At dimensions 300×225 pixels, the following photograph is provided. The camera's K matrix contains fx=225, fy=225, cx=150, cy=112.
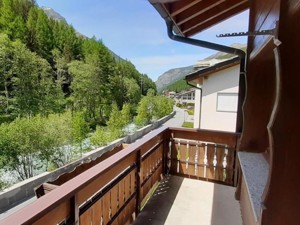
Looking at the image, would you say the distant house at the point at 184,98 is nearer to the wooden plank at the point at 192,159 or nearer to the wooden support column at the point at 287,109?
the wooden plank at the point at 192,159

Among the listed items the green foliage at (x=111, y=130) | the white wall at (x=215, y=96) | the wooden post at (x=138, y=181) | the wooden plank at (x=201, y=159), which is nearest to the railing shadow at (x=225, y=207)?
the wooden plank at (x=201, y=159)

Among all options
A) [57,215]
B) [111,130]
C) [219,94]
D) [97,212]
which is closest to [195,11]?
[97,212]

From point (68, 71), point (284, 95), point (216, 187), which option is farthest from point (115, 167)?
point (68, 71)

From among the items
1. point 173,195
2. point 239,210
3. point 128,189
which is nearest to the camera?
point 128,189

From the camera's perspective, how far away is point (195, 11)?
2.65 metres

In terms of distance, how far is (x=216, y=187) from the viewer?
134 inches

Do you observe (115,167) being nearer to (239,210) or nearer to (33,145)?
(239,210)

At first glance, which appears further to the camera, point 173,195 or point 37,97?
point 37,97

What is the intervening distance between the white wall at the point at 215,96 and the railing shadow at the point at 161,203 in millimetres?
4741

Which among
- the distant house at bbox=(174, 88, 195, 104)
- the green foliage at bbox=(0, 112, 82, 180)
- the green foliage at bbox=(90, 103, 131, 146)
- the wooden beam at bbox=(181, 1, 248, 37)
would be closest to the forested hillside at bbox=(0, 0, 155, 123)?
the green foliage at bbox=(90, 103, 131, 146)

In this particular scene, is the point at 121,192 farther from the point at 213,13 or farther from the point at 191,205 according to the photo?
the point at 213,13

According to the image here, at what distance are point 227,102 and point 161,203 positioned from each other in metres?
5.71

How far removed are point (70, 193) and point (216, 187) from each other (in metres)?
2.67

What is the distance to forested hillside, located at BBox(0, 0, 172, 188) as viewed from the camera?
7.08m
